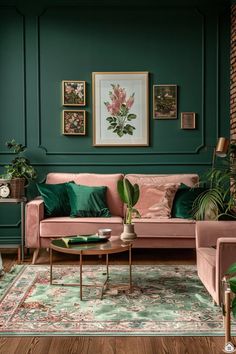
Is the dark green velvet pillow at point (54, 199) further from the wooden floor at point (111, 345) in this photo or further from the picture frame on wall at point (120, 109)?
the wooden floor at point (111, 345)

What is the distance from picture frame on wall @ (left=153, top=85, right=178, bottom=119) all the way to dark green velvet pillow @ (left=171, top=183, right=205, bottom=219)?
0.99m

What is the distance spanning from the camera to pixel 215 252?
10.4ft

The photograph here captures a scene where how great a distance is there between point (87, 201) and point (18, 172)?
84 centimetres

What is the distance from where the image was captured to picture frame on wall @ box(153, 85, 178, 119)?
5.20 meters

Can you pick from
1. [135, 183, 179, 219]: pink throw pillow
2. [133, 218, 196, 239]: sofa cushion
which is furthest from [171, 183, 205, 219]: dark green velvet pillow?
[133, 218, 196, 239]: sofa cushion

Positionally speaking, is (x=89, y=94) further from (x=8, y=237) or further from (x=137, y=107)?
(x=8, y=237)

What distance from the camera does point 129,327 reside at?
8.71 feet

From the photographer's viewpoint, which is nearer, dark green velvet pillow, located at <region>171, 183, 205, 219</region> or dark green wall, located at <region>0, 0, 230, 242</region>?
dark green velvet pillow, located at <region>171, 183, 205, 219</region>

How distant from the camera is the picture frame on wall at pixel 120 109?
5.21m

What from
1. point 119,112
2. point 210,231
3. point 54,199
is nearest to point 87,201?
point 54,199

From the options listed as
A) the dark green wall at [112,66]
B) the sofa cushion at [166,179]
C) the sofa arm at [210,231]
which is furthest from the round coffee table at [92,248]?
the dark green wall at [112,66]

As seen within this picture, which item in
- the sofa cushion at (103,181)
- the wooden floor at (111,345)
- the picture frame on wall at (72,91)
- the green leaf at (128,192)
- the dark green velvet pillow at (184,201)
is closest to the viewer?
the wooden floor at (111,345)

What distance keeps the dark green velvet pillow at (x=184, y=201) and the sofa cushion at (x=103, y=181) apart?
0.65 metres

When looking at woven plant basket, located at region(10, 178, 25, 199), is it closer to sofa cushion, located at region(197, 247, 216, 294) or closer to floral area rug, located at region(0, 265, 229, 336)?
floral area rug, located at region(0, 265, 229, 336)
